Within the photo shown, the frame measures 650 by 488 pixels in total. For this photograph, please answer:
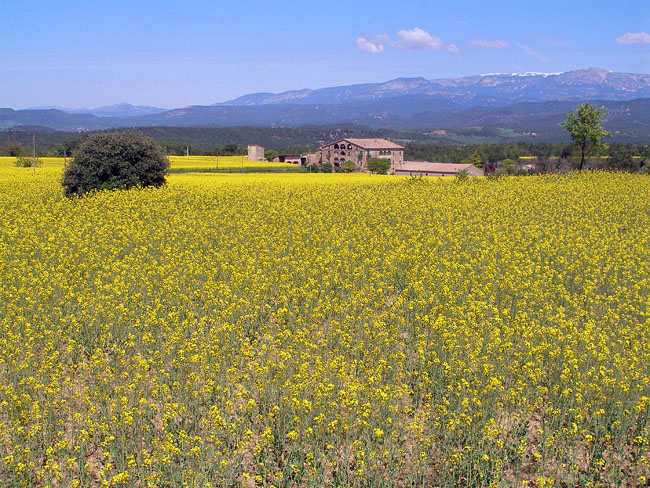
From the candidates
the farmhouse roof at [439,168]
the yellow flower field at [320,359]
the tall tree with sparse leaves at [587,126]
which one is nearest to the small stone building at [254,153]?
the farmhouse roof at [439,168]

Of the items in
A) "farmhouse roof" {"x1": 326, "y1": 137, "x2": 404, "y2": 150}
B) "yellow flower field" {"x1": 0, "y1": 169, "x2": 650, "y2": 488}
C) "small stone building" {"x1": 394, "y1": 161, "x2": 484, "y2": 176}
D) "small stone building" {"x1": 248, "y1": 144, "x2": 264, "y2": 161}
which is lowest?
"yellow flower field" {"x1": 0, "y1": 169, "x2": 650, "y2": 488}

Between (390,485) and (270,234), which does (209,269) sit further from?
(390,485)

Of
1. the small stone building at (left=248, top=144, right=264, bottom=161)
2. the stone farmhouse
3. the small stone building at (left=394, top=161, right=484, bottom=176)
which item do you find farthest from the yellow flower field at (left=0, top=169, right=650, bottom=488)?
the stone farmhouse

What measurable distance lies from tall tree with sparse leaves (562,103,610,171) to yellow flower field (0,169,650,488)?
33763 mm

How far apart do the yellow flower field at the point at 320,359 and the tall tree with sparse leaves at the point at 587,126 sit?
33.8 m

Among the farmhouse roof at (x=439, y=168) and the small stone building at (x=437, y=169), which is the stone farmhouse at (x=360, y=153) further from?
the small stone building at (x=437, y=169)

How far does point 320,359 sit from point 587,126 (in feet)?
160

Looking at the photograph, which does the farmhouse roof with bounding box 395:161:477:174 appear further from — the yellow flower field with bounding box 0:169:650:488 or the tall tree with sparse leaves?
the yellow flower field with bounding box 0:169:650:488

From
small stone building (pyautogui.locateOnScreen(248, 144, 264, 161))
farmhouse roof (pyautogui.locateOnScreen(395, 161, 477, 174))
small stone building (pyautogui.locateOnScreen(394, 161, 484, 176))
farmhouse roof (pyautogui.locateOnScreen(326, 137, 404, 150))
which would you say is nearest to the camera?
small stone building (pyautogui.locateOnScreen(394, 161, 484, 176))

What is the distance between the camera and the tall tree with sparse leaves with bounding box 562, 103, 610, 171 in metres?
49.3

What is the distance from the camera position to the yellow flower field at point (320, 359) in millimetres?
7004

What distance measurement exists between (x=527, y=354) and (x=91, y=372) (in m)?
7.54

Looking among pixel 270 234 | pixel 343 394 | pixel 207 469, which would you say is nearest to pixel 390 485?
pixel 343 394

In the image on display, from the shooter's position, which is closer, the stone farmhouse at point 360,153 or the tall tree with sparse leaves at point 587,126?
the tall tree with sparse leaves at point 587,126
